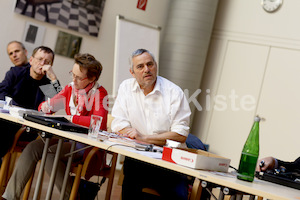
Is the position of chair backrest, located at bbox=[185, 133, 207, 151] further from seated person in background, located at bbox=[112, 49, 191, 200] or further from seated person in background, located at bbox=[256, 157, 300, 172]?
seated person in background, located at bbox=[256, 157, 300, 172]

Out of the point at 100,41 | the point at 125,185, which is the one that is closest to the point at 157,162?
the point at 125,185

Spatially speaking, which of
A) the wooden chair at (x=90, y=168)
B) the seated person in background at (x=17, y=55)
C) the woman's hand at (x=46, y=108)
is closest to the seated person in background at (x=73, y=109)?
the woman's hand at (x=46, y=108)

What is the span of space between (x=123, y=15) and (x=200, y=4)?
1125 mm

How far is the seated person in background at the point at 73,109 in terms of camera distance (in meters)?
2.93

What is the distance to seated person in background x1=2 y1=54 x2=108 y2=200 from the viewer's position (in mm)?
2926

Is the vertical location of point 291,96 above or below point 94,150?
above

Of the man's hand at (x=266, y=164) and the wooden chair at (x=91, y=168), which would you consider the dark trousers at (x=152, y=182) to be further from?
the man's hand at (x=266, y=164)

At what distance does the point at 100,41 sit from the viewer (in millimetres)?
5988

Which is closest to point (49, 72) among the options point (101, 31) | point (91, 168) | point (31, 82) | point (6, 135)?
point (31, 82)

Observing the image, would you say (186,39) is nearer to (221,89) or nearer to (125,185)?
(221,89)

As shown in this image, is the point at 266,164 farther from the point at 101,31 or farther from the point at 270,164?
the point at 101,31

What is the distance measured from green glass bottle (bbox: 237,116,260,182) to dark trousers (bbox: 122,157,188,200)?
2.14 feet

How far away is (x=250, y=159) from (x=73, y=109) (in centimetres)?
162

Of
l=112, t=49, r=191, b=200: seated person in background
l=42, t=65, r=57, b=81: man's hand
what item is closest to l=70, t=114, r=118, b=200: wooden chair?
l=112, t=49, r=191, b=200: seated person in background
